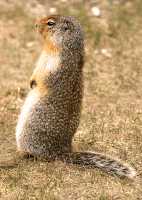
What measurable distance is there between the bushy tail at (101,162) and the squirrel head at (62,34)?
43.6 inches

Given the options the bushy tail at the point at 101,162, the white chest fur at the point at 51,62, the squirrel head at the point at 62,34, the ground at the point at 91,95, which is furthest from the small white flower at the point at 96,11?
the bushy tail at the point at 101,162

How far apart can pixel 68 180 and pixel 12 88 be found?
263 cm

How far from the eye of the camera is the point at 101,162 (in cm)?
741

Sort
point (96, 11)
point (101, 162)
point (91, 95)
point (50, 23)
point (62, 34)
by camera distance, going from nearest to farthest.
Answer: point (101, 162), point (62, 34), point (50, 23), point (91, 95), point (96, 11)

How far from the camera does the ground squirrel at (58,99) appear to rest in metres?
7.45

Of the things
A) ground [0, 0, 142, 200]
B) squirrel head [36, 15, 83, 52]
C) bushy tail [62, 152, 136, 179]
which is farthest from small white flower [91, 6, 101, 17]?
bushy tail [62, 152, 136, 179]

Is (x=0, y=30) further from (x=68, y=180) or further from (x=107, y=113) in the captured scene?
(x=68, y=180)

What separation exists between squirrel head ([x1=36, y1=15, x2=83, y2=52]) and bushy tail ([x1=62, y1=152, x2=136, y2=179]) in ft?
3.64

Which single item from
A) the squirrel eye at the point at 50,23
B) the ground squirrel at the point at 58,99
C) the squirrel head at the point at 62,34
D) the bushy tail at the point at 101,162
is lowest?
the bushy tail at the point at 101,162

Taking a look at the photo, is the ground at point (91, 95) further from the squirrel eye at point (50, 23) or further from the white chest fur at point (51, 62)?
the squirrel eye at point (50, 23)

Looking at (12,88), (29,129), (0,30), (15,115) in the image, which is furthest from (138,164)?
(0,30)

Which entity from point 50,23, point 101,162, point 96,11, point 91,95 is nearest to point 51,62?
point 50,23

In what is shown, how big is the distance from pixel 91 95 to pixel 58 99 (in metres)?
2.34

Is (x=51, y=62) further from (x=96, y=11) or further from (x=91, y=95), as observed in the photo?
(x=96, y=11)
